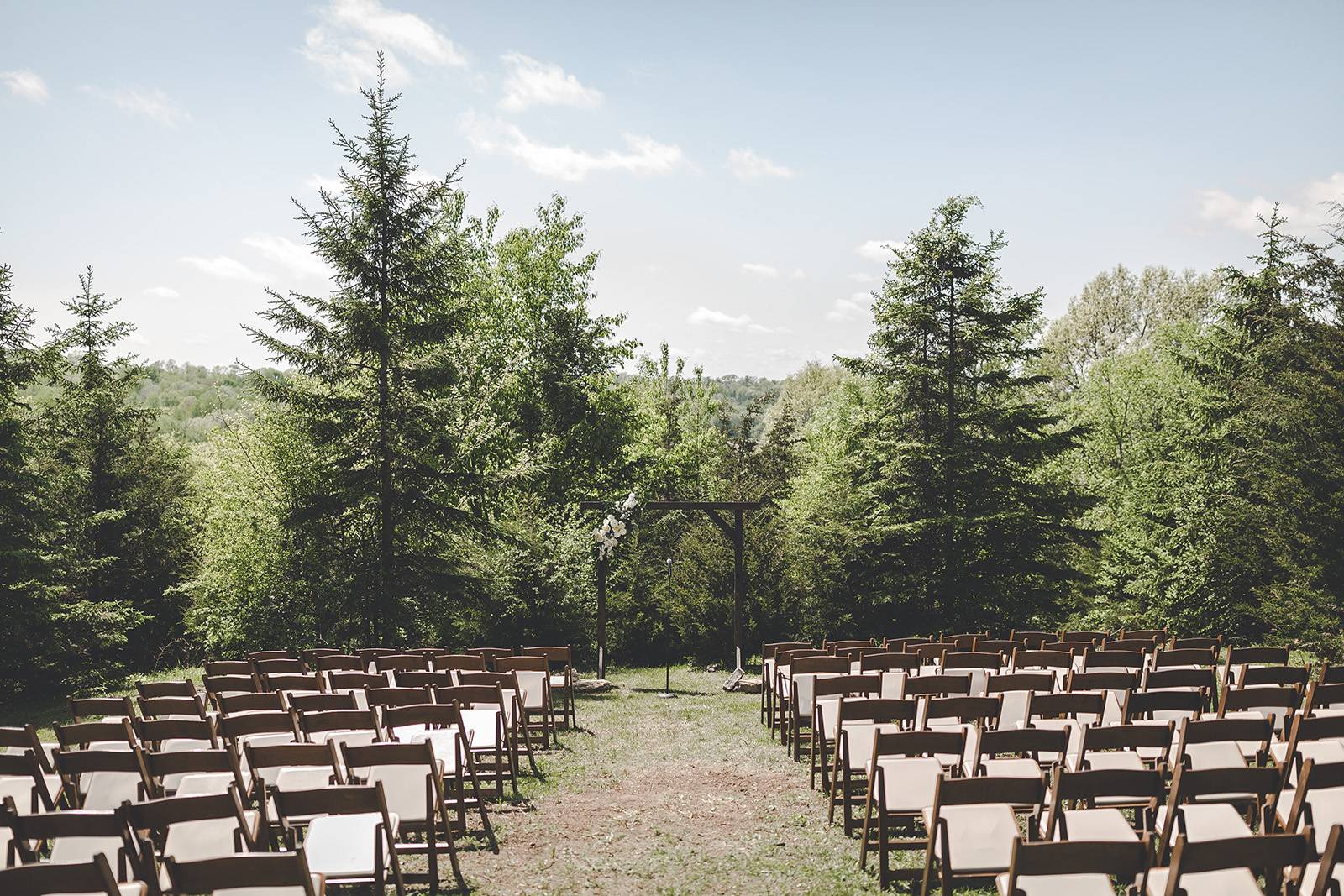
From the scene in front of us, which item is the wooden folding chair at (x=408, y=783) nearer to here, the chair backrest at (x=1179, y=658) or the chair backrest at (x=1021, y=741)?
the chair backrest at (x=1021, y=741)

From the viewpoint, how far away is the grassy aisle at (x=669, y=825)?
18.6ft

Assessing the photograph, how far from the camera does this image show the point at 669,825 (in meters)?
6.83

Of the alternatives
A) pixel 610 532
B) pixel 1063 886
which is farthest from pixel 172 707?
pixel 610 532

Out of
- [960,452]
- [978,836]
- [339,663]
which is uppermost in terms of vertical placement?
[960,452]

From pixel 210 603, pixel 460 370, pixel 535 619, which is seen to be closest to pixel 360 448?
pixel 460 370

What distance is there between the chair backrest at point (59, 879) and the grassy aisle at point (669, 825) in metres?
2.54

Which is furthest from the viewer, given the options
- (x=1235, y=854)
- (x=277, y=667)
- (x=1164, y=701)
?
(x=277, y=667)

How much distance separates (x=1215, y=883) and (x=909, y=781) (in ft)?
6.57

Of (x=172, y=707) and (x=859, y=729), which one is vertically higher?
(x=172, y=707)

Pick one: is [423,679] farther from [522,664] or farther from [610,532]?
[610,532]

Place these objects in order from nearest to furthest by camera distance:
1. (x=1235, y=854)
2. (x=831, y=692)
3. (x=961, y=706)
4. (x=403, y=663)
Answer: (x=1235, y=854) → (x=961, y=706) → (x=831, y=692) → (x=403, y=663)

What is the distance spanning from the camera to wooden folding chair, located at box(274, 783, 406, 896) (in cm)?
475

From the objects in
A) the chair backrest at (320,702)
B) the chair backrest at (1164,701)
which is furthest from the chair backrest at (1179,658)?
the chair backrest at (320,702)

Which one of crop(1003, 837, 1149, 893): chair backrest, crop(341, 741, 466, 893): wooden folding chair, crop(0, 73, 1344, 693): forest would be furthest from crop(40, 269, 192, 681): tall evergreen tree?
crop(1003, 837, 1149, 893): chair backrest
